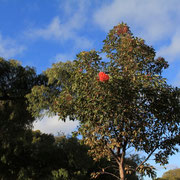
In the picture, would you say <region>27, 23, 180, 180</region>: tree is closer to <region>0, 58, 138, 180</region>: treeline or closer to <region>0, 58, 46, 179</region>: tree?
<region>0, 58, 138, 180</region>: treeline

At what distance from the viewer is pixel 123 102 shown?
10328mm

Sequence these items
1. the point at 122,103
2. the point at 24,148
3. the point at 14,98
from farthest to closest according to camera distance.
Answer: the point at 14,98 < the point at 24,148 < the point at 122,103

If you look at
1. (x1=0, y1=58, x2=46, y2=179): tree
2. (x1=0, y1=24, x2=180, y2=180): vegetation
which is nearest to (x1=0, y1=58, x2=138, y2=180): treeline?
(x1=0, y1=58, x2=46, y2=179): tree

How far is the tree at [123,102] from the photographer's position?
10098mm

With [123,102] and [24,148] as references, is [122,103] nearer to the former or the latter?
[123,102]

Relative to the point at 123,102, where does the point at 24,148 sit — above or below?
above

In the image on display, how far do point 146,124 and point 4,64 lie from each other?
24.7 metres

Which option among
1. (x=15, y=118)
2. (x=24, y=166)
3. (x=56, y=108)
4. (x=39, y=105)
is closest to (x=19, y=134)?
(x=15, y=118)

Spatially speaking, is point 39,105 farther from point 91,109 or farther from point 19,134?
point 91,109

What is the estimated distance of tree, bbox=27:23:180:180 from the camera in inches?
398

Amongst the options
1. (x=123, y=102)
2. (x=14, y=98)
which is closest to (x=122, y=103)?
(x=123, y=102)

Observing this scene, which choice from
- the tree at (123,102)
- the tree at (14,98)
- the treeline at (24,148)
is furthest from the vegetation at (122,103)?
the tree at (14,98)

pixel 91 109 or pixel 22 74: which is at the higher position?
pixel 22 74

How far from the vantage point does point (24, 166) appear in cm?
2764
